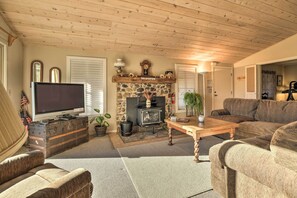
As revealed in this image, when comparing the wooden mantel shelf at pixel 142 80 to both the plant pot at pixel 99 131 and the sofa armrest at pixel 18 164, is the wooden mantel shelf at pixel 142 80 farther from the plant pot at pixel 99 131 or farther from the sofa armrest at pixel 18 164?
the sofa armrest at pixel 18 164

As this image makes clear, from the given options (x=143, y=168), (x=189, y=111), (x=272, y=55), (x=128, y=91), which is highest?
(x=272, y=55)

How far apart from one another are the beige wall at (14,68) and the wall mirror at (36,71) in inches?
8.4

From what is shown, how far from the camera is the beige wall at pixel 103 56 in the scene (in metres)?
3.65

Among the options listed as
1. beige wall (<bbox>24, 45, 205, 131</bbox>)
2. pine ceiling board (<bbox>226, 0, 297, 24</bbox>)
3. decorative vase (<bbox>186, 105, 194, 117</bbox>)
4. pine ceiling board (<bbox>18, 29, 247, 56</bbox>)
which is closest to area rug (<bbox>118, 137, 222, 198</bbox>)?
beige wall (<bbox>24, 45, 205, 131</bbox>)

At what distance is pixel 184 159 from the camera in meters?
2.63

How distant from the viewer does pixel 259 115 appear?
364cm

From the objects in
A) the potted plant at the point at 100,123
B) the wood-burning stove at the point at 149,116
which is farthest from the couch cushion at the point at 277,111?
the potted plant at the point at 100,123

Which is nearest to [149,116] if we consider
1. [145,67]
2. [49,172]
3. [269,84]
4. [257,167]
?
[145,67]

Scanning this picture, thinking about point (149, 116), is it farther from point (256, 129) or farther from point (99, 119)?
point (256, 129)

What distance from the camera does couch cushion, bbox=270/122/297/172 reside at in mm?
991

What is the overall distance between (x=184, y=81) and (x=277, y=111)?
2633 millimetres

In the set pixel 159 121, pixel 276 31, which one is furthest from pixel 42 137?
pixel 276 31

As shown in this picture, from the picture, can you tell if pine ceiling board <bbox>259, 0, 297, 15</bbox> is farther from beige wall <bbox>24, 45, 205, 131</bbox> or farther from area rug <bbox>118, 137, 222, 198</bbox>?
area rug <bbox>118, 137, 222, 198</bbox>

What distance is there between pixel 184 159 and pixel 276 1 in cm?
355
